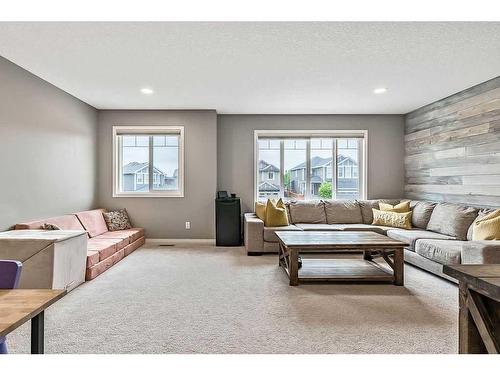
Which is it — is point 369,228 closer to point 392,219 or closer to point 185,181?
point 392,219

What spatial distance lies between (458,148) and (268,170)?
301 cm

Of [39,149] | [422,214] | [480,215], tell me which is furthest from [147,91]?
[480,215]

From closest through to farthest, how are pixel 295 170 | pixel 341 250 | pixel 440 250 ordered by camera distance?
pixel 440 250, pixel 341 250, pixel 295 170

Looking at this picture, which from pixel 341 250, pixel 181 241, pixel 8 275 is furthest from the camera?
pixel 181 241

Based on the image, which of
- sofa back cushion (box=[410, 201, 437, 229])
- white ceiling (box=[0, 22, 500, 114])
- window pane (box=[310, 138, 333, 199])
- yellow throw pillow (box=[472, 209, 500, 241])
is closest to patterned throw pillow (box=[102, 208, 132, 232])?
white ceiling (box=[0, 22, 500, 114])

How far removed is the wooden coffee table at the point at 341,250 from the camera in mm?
3346

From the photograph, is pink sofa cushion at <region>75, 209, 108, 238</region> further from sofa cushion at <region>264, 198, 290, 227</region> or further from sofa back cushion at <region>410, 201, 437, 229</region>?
sofa back cushion at <region>410, 201, 437, 229</region>

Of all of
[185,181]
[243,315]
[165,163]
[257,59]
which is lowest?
[243,315]

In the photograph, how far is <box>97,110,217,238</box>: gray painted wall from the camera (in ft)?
18.8

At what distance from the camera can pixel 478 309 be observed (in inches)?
48.4
